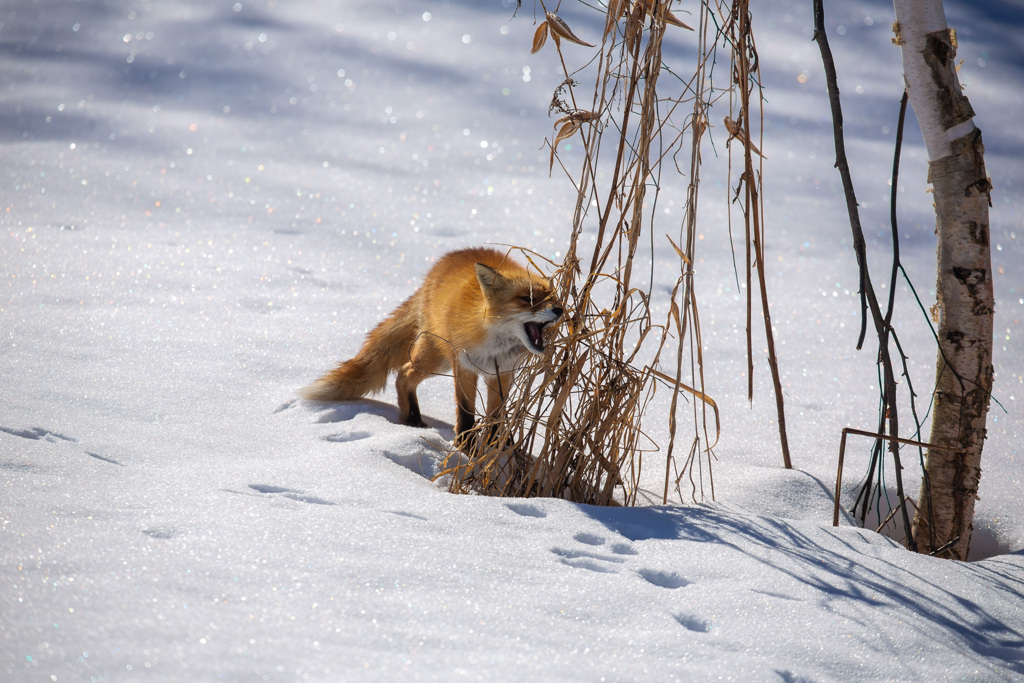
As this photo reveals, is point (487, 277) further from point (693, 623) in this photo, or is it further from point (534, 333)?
point (693, 623)

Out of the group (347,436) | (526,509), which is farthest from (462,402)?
(526,509)

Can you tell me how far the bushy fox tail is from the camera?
103 inches

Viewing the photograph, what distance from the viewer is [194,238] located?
388 cm

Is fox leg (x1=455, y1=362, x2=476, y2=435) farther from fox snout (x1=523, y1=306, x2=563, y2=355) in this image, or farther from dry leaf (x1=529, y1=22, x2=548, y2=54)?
dry leaf (x1=529, y1=22, x2=548, y2=54)

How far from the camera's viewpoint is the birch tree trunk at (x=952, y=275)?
166cm

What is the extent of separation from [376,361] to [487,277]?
62 centimetres

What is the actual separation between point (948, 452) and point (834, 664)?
94cm

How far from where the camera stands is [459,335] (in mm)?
2729

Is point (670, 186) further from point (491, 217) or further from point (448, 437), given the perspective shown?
point (448, 437)

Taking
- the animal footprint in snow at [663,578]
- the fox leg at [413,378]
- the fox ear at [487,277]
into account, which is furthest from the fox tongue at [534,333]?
the animal footprint in snow at [663,578]

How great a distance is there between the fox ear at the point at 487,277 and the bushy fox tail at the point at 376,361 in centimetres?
41

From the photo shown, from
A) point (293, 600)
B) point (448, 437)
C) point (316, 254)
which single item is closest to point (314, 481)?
point (293, 600)

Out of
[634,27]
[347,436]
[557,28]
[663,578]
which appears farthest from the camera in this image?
[347,436]

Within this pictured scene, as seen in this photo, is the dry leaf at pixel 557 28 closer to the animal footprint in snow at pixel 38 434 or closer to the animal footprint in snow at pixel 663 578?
the animal footprint in snow at pixel 663 578
